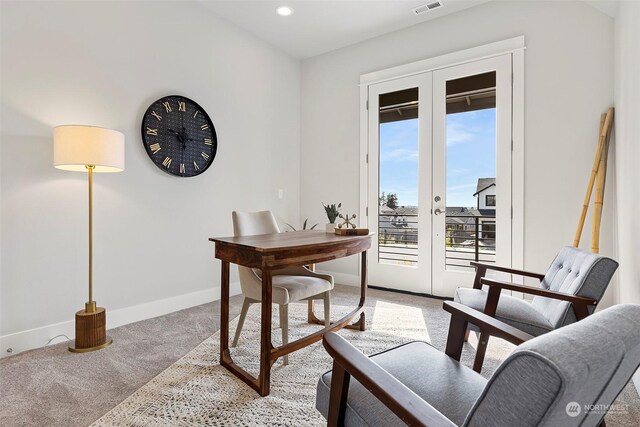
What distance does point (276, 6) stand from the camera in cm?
329

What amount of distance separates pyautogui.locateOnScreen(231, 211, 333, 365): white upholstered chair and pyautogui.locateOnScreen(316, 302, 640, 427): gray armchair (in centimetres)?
96

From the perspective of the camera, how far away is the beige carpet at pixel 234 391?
60.8 inches

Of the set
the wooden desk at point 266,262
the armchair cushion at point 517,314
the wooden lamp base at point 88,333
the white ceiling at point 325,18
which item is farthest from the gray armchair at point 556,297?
the white ceiling at point 325,18

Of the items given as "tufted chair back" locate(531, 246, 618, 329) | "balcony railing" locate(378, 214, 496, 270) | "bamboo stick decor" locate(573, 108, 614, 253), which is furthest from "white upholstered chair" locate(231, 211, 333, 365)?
"bamboo stick decor" locate(573, 108, 614, 253)

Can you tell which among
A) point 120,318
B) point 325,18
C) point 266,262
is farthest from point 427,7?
point 120,318

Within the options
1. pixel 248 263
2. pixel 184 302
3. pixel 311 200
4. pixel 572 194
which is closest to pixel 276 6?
pixel 311 200

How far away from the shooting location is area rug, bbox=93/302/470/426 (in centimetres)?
154

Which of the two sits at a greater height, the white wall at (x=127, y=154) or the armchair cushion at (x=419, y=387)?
the white wall at (x=127, y=154)

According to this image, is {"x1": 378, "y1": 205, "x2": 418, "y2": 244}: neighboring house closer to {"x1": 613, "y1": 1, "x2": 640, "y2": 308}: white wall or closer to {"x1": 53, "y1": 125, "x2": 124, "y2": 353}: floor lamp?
{"x1": 613, "y1": 1, "x2": 640, "y2": 308}: white wall

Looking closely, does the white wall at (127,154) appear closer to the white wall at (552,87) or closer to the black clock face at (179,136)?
the black clock face at (179,136)

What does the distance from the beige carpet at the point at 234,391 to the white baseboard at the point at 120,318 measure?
2.69 ft

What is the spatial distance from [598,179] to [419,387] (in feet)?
8.50

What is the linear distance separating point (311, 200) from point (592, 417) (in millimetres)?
3870

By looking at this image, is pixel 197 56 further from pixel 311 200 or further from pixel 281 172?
pixel 311 200
